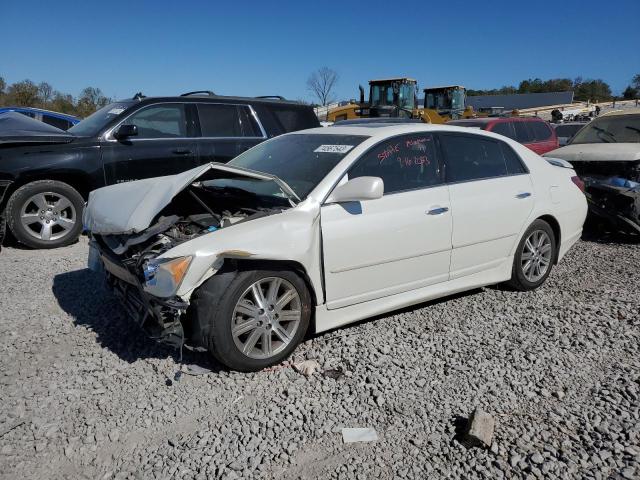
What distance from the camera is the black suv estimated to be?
6.22m

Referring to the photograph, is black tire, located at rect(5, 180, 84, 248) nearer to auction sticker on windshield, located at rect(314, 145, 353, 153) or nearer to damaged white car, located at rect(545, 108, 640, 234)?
auction sticker on windshield, located at rect(314, 145, 353, 153)

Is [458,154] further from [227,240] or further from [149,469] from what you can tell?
[149,469]

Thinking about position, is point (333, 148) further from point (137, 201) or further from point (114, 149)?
point (114, 149)

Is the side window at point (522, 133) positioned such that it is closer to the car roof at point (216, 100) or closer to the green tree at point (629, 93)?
the car roof at point (216, 100)

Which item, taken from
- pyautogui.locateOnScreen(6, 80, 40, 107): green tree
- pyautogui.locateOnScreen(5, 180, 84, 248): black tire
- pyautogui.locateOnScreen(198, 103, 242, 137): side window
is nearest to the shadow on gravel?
pyautogui.locateOnScreen(5, 180, 84, 248): black tire

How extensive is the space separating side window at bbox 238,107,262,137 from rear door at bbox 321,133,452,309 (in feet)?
12.3

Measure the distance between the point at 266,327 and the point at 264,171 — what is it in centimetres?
140

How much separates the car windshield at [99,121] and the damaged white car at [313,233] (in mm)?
2930

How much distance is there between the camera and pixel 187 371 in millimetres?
3404

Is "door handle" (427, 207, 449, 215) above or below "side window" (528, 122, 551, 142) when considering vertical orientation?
below

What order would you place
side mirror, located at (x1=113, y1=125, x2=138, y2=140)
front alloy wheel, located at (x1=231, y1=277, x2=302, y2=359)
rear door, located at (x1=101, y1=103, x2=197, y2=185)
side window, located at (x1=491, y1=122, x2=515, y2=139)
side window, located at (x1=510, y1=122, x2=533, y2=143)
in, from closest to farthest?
front alloy wheel, located at (x1=231, y1=277, x2=302, y2=359), side mirror, located at (x1=113, y1=125, x2=138, y2=140), rear door, located at (x1=101, y1=103, x2=197, y2=185), side window, located at (x1=491, y1=122, x2=515, y2=139), side window, located at (x1=510, y1=122, x2=533, y2=143)

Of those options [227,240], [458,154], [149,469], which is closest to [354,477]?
[149,469]

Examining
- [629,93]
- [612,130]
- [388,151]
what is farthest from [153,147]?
[629,93]

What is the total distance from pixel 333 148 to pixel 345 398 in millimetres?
1917
